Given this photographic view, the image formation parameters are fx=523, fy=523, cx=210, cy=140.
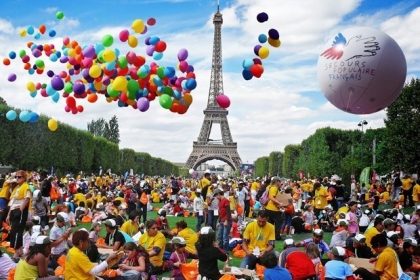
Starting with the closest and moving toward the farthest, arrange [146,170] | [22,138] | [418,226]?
[418,226] < [22,138] < [146,170]

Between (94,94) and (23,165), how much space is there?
31.1 metres

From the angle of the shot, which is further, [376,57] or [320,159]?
[320,159]

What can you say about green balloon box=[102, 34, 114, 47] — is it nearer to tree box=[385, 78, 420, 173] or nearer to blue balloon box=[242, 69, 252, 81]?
blue balloon box=[242, 69, 252, 81]

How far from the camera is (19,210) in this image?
428 inches

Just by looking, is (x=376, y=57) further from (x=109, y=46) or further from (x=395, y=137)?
(x=395, y=137)

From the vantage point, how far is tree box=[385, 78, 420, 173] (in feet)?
97.3

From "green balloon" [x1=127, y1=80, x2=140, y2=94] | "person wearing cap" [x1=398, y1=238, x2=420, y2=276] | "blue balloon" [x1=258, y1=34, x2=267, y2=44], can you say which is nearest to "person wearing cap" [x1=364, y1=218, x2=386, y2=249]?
"person wearing cap" [x1=398, y1=238, x2=420, y2=276]

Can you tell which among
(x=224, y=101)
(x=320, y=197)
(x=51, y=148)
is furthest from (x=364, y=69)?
(x=51, y=148)

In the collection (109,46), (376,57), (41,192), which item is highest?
(109,46)

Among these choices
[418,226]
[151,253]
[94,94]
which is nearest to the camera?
[151,253]

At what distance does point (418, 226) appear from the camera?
13656mm

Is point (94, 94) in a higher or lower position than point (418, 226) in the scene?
higher

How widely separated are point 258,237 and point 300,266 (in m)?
1.69

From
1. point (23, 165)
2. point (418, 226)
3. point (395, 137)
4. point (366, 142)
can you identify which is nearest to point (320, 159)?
point (366, 142)
